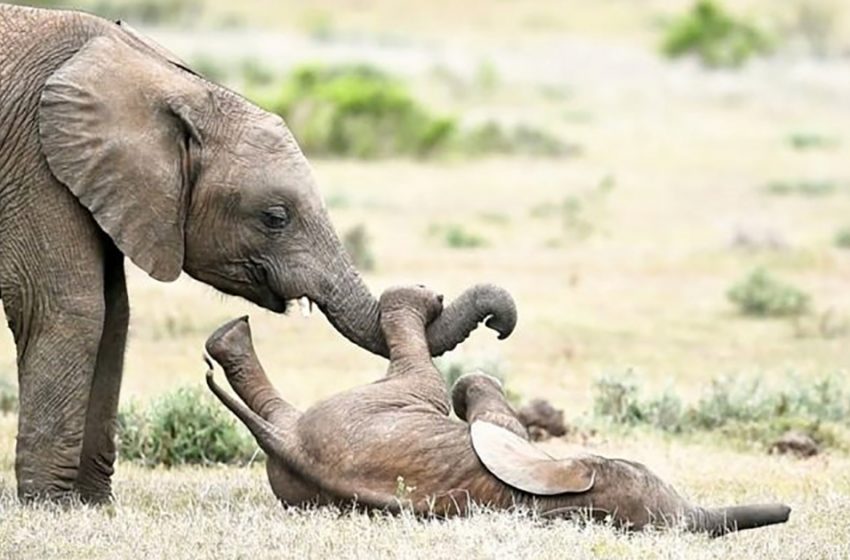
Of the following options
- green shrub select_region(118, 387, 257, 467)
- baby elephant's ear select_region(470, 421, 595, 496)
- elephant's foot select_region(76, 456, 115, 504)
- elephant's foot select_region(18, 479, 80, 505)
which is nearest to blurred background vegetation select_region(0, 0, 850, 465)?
green shrub select_region(118, 387, 257, 467)

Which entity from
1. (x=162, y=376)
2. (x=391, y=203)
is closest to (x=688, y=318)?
Answer: (x=162, y=376)

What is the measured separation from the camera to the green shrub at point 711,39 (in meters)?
55.6

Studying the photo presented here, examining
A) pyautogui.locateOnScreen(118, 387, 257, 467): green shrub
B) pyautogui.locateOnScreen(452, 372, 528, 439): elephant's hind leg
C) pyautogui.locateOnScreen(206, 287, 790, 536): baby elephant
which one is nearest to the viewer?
pyautogui.locateOnScreen(206, 287, 790, 536): baby elephant

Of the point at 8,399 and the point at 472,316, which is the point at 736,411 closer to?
the point at 472,316

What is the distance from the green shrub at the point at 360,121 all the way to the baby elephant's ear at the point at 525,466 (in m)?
24.0

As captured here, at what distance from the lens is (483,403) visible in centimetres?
947

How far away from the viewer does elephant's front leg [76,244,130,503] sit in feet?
31.9

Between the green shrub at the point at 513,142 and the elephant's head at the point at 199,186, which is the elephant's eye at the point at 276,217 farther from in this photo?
the green shrub at the point at 513,142

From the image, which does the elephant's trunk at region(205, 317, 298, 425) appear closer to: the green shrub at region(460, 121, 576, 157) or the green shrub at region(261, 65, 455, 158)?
the green shrub at region(261, 65, 455, 158)

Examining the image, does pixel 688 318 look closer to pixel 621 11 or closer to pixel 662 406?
pixel 662 406

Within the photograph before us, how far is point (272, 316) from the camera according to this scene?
718 inches

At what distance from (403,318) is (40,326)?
1.57 metres

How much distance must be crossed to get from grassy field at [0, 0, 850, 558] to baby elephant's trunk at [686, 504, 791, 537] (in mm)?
88

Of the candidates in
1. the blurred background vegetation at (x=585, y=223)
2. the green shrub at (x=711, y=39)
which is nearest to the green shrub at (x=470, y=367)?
the blurred background vegetation at (x=585, y=223)
